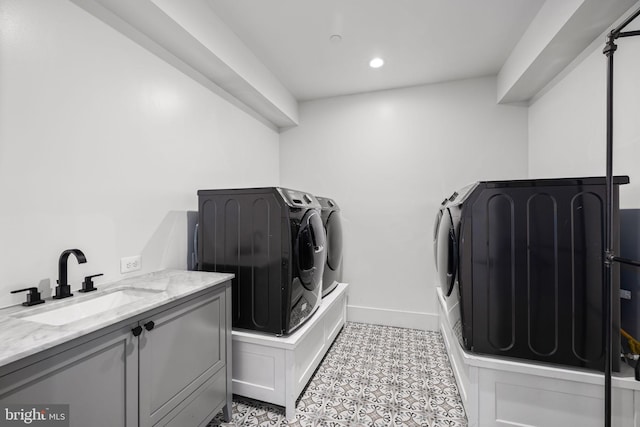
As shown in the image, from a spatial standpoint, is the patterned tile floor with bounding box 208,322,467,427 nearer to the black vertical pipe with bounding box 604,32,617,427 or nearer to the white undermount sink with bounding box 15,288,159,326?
the black vertical pipe with bounding box 604,32,617,427

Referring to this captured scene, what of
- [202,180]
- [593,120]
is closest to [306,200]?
[202,180]

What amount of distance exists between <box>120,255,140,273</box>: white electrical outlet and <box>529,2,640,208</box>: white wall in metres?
3.03

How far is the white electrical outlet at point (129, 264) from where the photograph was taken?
1633 mm

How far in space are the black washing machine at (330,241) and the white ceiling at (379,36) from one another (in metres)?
1.39

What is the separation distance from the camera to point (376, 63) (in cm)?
263

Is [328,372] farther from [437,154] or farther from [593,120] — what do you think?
[593,120]

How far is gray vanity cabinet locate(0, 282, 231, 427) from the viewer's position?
834 mm

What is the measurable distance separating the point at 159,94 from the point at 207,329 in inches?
64.4

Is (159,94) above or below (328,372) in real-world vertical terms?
above

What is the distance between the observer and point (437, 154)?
3.03 meters

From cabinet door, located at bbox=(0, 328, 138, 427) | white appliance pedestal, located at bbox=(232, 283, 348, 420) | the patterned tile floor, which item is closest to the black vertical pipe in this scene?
the patterned tile floor

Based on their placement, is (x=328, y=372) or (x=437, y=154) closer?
(x=328, y=372)

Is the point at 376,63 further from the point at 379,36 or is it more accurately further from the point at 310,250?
the point at 310,250

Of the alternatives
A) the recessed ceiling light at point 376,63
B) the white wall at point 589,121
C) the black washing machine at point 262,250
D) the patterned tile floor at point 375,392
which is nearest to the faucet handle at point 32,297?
the black washing machine at point 262,250
